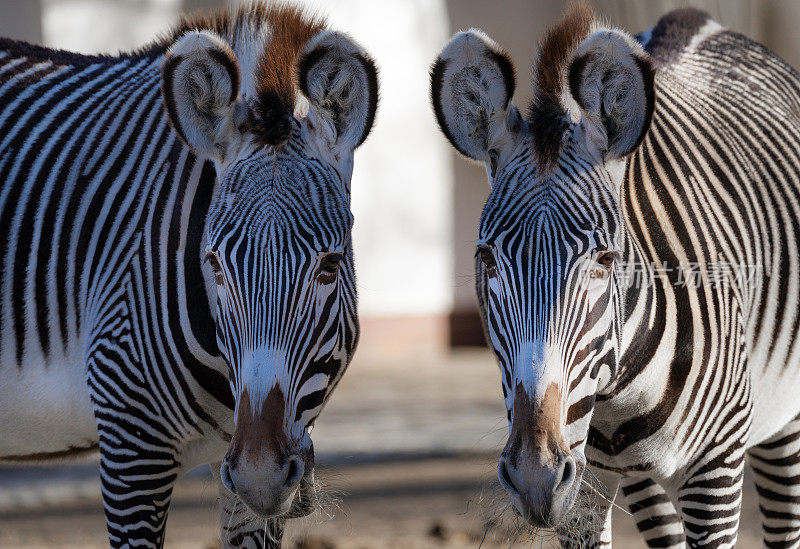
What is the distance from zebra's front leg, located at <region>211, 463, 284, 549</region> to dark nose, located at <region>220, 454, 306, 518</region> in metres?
0.81

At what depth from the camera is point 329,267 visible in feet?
9.76

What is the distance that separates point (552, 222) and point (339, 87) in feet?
3.01

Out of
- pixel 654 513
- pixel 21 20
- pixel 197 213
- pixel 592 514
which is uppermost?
pixel 21 20

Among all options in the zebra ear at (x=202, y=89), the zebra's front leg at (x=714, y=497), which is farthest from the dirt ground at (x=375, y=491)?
the zebra ear at (x=202, y=89)

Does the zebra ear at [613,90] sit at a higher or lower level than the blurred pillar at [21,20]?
lower

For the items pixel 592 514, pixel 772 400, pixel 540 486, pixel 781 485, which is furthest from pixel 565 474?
pixel 781 485

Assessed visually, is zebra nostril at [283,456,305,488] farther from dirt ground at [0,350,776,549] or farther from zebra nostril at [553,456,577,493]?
dirt ground at [0,350,776,549]

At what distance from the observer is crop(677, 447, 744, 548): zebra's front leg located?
3.20m

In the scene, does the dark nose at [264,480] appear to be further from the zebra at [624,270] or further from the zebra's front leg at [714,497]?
the zebra's front leg at [714,497]

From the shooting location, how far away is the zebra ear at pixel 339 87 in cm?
315

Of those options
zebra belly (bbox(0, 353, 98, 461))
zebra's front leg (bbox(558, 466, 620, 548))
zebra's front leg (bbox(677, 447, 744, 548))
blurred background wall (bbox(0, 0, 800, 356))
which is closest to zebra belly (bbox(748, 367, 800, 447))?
zebra's front leg (bbox(677, 447, 744, 548))

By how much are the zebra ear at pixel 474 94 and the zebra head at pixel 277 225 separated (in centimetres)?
25

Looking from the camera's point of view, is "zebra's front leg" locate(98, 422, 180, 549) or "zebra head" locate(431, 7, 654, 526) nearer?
"zebra head" locate(431, 7, 654, 526)

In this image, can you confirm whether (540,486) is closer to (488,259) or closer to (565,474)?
(565,474)
